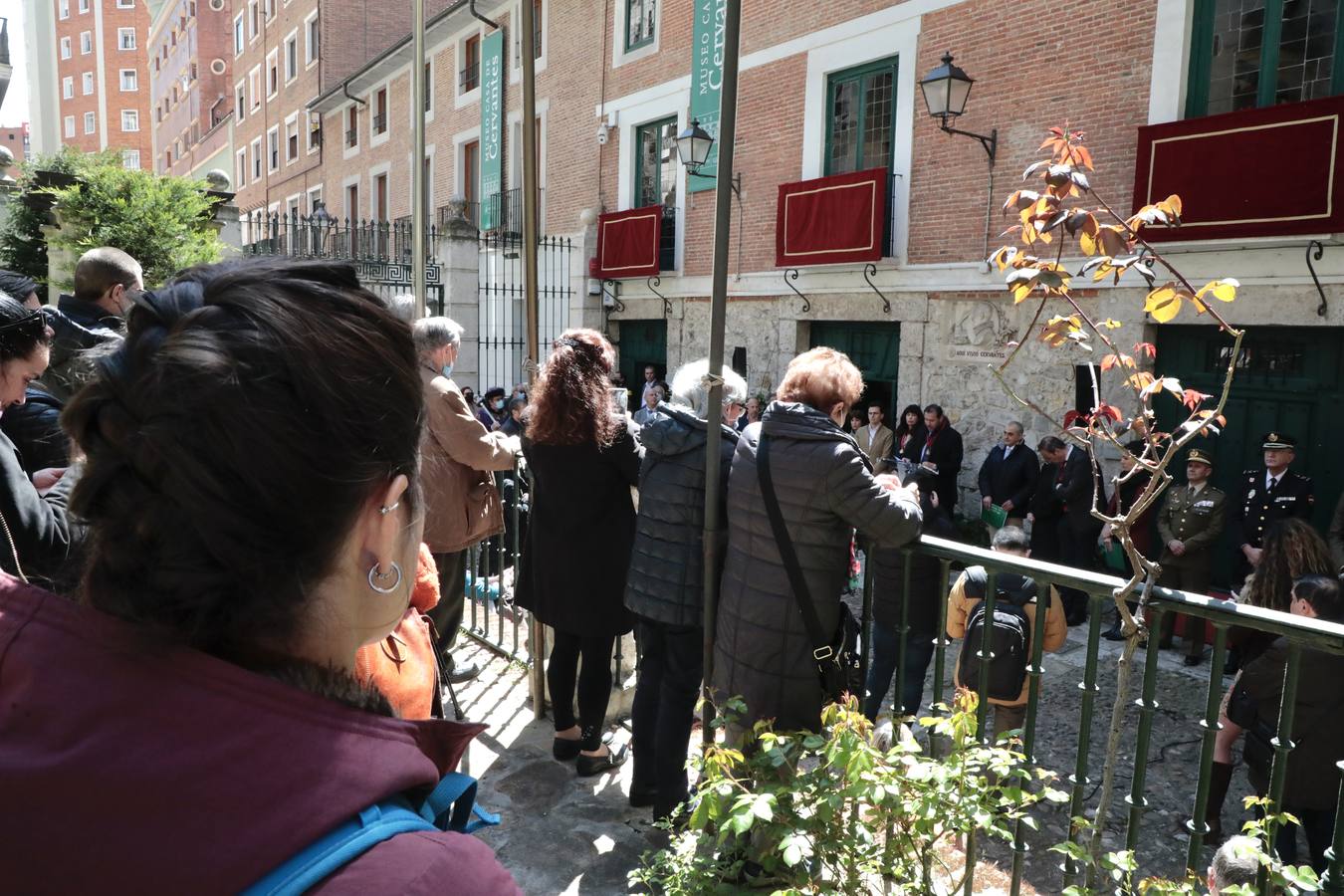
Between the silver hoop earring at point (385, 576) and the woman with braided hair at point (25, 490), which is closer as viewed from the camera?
the silver hoop earring at point (385, 576)

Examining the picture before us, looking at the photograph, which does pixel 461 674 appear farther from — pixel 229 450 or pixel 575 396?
pixel 229 450

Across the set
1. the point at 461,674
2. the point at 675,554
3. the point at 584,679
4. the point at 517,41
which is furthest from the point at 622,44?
the point at 675,554

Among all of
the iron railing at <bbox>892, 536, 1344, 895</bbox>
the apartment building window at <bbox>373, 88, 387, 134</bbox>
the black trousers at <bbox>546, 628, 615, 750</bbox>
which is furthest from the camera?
the apartment building window at <bbox>373, 88, 387, 134</bbox>

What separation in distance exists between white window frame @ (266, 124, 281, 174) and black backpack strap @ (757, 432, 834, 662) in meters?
38.9

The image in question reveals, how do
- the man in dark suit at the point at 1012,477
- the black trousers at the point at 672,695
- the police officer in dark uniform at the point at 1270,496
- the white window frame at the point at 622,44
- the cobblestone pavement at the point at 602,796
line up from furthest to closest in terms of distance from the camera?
the white window frame at the point at 622,44 < the man in dark suit at the point at 1012,477 < the police officer in dark uniform at the point at 1270,496 < the black trousers at the point at 672,695 < the cobblestone pavement at the point at 602,796

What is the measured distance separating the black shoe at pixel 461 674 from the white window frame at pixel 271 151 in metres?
36.9

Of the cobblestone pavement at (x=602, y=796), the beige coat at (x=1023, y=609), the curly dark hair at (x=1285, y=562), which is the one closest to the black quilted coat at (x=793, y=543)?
the cobblestone pavement at (x=602, y=796)

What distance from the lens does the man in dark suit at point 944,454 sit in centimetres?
1063

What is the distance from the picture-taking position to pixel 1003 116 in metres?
10.9

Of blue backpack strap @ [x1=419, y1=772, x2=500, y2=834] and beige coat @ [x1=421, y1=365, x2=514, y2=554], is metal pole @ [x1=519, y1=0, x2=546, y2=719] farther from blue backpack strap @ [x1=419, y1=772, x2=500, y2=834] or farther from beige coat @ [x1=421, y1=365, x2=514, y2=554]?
blue backpack strap @ [x1=419, y1=772, x2=500, y2=834]

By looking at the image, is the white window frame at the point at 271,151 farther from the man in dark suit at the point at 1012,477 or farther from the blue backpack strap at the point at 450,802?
the blue backpack strap at the point at 450,802

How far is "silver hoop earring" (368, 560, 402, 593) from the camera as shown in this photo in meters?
0.92

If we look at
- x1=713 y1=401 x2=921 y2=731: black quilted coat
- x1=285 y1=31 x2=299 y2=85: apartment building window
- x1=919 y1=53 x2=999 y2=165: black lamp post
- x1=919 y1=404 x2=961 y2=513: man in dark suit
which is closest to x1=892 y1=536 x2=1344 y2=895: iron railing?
x1=713 y1=401 x2=921 y2=731: black quilted coat

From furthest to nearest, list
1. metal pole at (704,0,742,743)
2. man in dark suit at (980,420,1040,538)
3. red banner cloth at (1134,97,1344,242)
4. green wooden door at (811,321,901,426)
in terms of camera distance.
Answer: green wooden door at (811,321,901,426) → man in dark suit at (980,420,1040,538) → red banner cloth at (1134,97,1344,242) → metal pole at (704,0,742,743)
